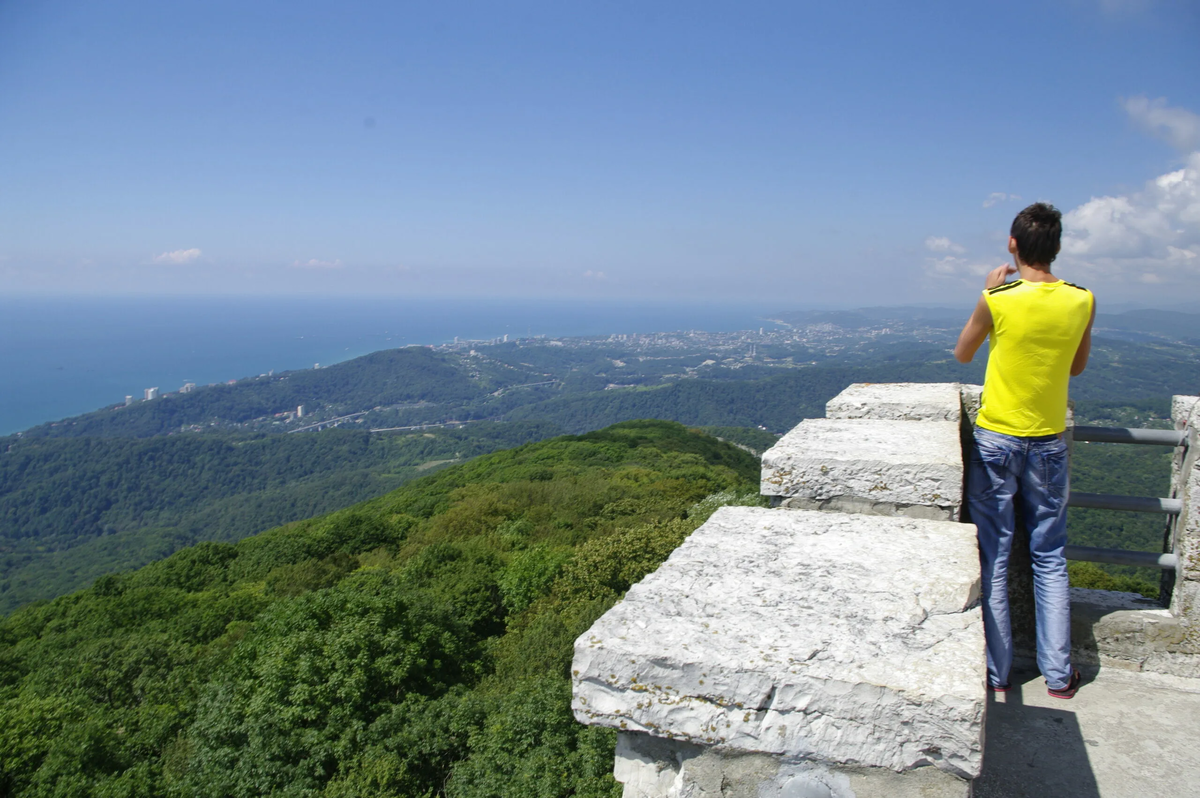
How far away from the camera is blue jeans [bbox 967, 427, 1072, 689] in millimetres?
3164

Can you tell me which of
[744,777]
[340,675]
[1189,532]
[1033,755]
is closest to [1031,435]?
[1189,532]

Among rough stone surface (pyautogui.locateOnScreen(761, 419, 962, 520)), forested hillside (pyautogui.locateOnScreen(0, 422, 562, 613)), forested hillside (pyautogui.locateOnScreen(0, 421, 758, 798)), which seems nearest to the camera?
rough stone surface (pyautogui.locateOnScreen(761, 419, 962, 520))

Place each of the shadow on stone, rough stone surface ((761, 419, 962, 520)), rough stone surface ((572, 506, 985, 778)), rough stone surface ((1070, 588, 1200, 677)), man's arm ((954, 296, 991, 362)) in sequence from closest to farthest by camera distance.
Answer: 1. rough stone surface ((572, 506, 985, 778))
2. the shadow on stone
3. rough stone surface ((761, 419, 962, 520))
4. man's arm ((954, 296, 991, 362))
5. rough stone surface ((1070, 588, 1200, 677))

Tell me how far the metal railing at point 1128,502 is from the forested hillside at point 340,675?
5237 mm

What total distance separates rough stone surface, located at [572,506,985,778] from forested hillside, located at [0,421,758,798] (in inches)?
239

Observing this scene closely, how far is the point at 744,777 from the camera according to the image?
1.54 m

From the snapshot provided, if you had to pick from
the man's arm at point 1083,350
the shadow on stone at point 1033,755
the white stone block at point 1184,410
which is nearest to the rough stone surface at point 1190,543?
the white stone block at point 1184,410

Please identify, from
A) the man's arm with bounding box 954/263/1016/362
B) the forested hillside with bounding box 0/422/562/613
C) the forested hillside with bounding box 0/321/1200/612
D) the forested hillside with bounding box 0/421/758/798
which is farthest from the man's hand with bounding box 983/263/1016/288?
the forested hillside with bounding box 0/422/562/613

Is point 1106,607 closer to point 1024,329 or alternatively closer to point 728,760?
point 1024,329

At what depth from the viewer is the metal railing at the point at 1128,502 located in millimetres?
3455

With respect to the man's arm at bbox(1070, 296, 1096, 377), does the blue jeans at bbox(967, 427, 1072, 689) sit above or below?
below

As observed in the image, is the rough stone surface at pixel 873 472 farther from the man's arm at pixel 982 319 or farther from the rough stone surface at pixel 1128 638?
the rough stone surface at pixel 1128 638

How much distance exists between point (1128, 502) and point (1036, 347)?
1251 mm

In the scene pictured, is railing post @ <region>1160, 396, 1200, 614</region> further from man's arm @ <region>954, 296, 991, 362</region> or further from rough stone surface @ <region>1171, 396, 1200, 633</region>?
man's arm @ <region>954, 296, 991, 362</region>
